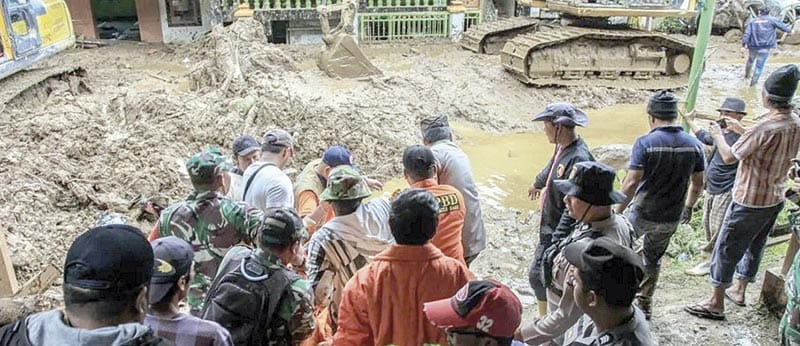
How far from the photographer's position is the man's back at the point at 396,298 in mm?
2754

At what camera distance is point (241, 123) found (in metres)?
8.86

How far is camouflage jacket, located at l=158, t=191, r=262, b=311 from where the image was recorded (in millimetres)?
3416

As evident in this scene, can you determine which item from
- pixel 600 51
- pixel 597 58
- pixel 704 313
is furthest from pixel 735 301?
pixel 600 51

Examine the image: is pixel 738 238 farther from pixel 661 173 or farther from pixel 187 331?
pixel 187 331

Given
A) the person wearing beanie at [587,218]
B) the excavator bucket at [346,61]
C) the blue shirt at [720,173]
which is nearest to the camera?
the person wearing beanie at [587,218]

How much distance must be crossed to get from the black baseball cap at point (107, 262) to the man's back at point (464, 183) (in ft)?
9.46

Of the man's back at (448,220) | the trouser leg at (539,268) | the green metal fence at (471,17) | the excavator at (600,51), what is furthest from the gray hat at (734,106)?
the green metal fence at (471,17)

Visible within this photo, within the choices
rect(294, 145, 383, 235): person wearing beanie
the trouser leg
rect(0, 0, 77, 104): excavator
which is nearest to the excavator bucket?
rect(0, 0, 77, 104): excavator

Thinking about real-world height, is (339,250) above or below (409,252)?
below

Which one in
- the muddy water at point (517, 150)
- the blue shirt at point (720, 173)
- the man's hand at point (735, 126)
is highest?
the man's hand at point (735, 126)

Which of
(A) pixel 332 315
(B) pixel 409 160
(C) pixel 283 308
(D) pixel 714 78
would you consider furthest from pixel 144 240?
(D) pixel 714 78

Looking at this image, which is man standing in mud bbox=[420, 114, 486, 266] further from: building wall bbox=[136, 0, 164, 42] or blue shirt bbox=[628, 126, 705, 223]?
building wall bbox=[136, 0, 164, 42]

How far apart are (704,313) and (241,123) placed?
636 cm

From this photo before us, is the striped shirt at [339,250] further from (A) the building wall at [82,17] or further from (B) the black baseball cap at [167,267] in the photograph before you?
(A) the building wall at [82,17]
